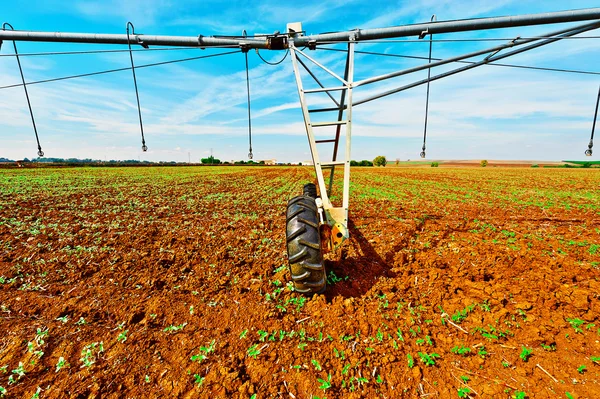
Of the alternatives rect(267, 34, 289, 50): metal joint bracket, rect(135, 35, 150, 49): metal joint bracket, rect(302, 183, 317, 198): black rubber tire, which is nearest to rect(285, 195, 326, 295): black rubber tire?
rect(267, 34, 289, 50): metal joint bracket

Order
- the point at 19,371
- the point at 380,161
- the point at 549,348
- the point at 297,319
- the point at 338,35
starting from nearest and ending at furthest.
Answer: the point at 19,371
the point at 549,348
the point at 297,319
the point at 338,35
the point at 380,161

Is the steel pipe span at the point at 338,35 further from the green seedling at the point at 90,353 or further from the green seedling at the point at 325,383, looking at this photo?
the green seedling at the point at 90,353

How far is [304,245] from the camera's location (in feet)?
10.0

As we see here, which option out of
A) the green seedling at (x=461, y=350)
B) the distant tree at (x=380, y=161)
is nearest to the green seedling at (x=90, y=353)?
the green seedling at (x=461, y=350)

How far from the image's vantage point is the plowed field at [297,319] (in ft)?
7.96

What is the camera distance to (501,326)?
3082 mm

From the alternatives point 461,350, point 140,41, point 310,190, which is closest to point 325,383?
point 461,350

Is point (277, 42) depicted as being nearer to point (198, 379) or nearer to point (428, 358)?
point (198, 379)

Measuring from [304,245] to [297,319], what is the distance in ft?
3.43

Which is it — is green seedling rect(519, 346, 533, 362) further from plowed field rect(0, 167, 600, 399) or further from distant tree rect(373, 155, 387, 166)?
distant tree rect(373, 155, 387, 166)

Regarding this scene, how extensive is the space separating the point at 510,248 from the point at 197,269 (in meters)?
6.50

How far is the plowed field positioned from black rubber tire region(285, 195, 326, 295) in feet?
1.94

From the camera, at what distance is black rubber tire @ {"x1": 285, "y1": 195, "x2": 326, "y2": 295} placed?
3.06 meters

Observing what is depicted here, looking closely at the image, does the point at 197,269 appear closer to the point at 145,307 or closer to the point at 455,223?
the point at 145,307
